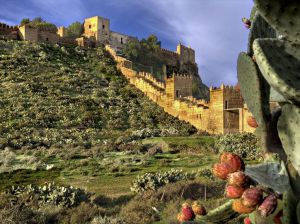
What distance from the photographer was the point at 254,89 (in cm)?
320

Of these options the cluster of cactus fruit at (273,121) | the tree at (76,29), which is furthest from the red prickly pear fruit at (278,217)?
the tree at (76,29)

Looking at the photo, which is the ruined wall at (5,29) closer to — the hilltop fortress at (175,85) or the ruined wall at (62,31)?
the hilltop fortress at (175,85)

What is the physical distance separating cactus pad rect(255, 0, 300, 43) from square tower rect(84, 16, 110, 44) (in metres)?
76.0

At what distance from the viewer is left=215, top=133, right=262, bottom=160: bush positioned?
25734 mm

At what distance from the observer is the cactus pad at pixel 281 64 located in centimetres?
222

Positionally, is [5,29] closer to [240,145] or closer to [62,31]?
[62,31]

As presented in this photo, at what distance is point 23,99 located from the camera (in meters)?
46.3

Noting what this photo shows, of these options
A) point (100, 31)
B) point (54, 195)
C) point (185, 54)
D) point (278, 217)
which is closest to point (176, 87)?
point (54, 195)

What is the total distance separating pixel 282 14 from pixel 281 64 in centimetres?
29

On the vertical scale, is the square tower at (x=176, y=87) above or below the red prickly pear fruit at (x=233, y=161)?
above

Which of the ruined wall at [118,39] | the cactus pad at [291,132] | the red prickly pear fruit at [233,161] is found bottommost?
the red prickly pear fruit at [233,161]

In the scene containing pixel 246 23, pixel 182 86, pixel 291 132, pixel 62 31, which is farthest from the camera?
pixel 62 31

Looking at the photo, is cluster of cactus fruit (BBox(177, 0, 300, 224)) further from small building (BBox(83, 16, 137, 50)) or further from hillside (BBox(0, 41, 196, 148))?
small building (BBox(83, 16, 137, 50))

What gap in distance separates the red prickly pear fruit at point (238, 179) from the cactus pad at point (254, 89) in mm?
534
